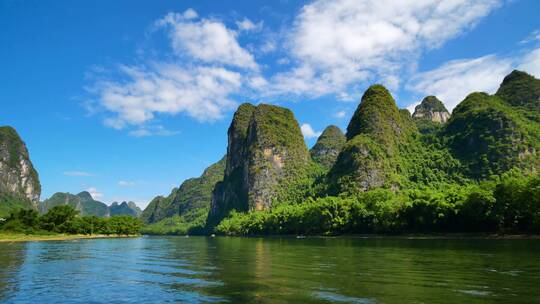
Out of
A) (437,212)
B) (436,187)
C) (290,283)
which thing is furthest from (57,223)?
(436,187)

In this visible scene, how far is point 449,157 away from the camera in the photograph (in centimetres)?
18588

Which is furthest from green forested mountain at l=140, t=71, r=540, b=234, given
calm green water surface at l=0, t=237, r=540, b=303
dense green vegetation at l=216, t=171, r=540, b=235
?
calm green water surface at l=0, t=237, r=540, b=303

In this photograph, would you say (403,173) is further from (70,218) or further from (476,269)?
(476,269)

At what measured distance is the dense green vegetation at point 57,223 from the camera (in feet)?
399

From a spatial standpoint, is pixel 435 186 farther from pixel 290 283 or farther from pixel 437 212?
pixel 290 283

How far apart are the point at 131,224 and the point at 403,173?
12187 cm

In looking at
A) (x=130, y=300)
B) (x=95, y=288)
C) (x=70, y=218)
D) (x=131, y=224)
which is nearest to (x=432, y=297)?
(x=130, y=300)

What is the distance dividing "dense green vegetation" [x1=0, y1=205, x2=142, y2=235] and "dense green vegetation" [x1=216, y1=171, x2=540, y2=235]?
65.5 metres

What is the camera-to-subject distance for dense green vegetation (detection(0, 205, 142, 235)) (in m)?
122

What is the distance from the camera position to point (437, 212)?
3494 inches

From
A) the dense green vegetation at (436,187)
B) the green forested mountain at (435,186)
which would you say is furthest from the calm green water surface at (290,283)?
the dense green vegetation at (436,187)

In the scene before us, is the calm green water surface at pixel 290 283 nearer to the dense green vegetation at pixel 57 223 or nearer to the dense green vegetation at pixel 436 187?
the dense green vegetation at pixel 436 187

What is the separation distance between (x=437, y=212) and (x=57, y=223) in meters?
120

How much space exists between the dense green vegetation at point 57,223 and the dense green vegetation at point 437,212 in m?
65.5
